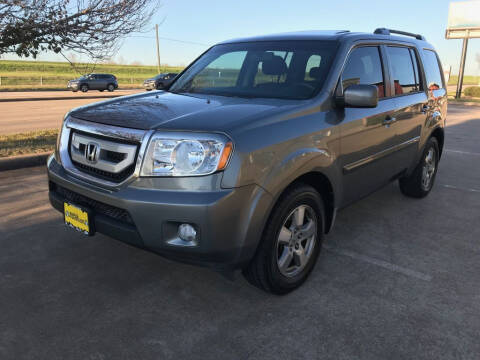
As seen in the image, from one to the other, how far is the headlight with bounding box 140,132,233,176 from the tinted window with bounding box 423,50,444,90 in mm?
3606

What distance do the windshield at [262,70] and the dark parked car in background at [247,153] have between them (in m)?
0.01

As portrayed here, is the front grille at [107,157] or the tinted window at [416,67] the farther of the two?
the tinted window at [416,67]

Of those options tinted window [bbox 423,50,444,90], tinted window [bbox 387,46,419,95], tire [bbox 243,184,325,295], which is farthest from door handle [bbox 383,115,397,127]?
tinted window [bbox 423,50,444,90]

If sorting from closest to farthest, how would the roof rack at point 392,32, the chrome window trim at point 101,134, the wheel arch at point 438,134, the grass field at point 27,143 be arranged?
the chrome window trim at point 101,134 → the roof rack at point 392,32 → the wheel arch at point 438,134 → the grass field at point 27,143

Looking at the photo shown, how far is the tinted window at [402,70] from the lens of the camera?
4.14 metres

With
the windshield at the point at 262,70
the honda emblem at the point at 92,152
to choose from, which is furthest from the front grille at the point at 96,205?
the windshield at the point at 262,70

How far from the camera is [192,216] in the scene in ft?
7.55

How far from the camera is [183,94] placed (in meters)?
3.63

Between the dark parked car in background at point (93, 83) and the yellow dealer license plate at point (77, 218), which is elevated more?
the dark parked car in background at point (93, 83)

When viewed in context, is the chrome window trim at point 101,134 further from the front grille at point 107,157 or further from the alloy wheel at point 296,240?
the alloy wheel at point 296,240

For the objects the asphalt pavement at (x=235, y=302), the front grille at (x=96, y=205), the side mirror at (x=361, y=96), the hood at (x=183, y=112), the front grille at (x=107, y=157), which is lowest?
the asphalt pavement at (x=235, y=302)

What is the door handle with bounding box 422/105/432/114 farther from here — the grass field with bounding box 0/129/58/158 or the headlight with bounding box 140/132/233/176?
the grass field with bounding box 0/129/58/158

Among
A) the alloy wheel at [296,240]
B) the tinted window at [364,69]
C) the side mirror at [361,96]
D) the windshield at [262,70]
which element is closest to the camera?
the alloy wheel at [296,240]

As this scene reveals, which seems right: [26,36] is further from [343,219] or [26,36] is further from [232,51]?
[343,219]
